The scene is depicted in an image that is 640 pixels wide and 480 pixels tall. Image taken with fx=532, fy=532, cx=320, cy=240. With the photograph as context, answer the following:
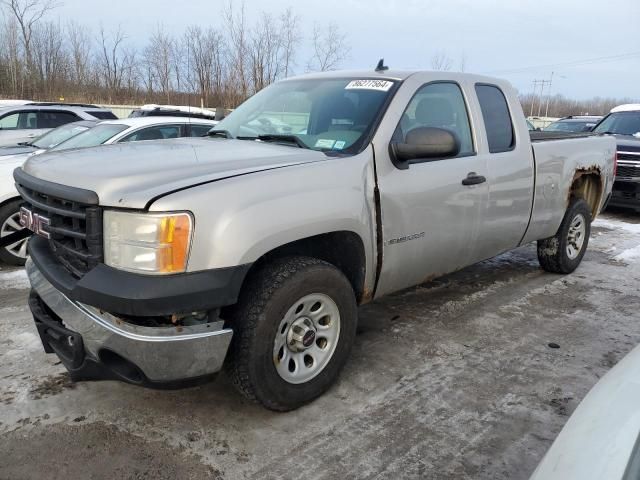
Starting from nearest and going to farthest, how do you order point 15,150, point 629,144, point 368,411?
1. point 368,411
2. point 15,150
3. point 629,144

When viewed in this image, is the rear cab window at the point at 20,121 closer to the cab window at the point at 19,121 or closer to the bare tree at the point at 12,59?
the cab window at the point at 19,121

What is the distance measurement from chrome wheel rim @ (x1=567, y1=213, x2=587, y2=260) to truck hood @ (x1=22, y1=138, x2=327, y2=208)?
380 cm

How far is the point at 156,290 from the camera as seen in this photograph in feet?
7.57

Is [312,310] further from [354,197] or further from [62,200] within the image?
[62,200]

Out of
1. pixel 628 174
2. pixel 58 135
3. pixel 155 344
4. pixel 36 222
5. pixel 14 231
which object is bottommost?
pixel 14 231

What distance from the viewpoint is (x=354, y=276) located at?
3289 millimetres

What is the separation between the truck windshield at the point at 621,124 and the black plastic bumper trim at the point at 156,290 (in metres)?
10.3

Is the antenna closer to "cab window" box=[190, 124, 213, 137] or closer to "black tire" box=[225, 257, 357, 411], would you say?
"black tire" box=[225, 257, 357, 411]

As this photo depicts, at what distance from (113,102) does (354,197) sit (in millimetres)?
34267

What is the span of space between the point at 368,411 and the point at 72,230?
6.14ft

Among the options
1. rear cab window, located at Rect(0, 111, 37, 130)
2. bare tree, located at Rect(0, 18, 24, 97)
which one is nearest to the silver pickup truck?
rear cab window, located at Rect(0, 111, 37, 130)

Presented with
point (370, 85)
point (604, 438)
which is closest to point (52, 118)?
point (370, 85)

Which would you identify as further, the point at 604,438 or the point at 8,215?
the point at 8,215

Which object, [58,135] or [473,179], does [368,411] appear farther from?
[58,135]
